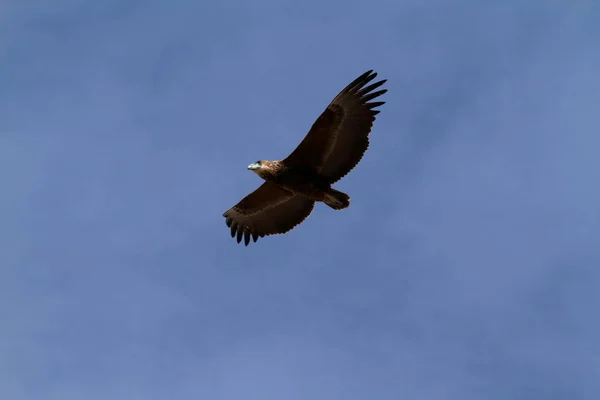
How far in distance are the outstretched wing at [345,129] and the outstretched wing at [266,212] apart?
1.61 m

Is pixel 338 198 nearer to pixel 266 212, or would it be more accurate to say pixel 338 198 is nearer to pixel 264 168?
pixel 264 168

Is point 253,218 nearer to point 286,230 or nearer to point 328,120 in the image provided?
point 286,230

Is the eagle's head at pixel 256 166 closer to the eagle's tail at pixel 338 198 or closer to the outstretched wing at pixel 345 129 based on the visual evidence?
the outstretched wing at pixel 345 129

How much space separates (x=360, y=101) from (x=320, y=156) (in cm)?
148

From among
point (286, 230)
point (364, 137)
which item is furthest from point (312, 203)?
point (364, 137)

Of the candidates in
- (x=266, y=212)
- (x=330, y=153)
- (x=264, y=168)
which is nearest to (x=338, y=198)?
(x=330, y=153)

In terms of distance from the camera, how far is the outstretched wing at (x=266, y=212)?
23.8 metres

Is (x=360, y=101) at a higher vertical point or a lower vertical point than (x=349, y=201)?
higher

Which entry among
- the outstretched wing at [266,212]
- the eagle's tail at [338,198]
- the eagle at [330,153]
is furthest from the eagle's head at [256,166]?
the eagle's tail at [338,198]

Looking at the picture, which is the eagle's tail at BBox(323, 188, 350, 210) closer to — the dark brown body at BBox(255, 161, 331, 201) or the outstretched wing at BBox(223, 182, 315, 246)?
the dark brown body at BBox(255, 161, 331, 201)

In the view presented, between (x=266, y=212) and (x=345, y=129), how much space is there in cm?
330

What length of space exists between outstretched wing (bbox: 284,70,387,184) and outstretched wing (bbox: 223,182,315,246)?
161 cm

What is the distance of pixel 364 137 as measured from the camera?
2223 centimetres

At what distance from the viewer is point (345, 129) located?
72.7 ft
